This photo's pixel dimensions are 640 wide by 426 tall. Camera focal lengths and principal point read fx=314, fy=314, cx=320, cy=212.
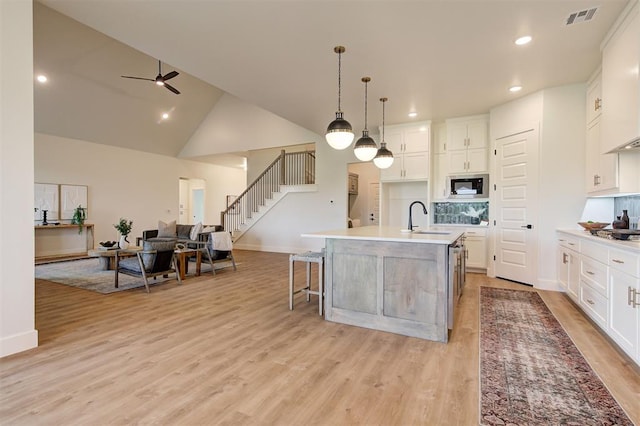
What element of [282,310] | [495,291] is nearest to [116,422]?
[282,310]

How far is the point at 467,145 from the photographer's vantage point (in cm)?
608

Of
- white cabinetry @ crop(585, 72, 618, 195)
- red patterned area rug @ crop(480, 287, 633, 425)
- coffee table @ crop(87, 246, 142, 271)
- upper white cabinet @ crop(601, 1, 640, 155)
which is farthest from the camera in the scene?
coffee table @ crop(87, 246, 142, 271)

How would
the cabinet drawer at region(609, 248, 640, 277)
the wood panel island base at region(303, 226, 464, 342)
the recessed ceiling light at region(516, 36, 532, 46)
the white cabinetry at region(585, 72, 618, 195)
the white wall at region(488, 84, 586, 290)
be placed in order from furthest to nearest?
the white wall at region(488, 84, 586, 290), the white cabinetry at region(585, 72, 618, 195), the recessed ceiling light at region(516, 36, 532, 46), the wood panel island base at region(303, 226, 464, 342), the cabinet drawer at region(609, 248, 640, 277)

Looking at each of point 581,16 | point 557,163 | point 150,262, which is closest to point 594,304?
point 557,163

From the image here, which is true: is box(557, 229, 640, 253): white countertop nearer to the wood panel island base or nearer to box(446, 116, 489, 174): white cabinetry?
the wood panel island base

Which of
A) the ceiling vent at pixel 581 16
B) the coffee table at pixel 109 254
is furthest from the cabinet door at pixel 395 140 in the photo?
the coffee table at pixel 109 254

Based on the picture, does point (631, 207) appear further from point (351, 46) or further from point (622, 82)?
point (351, 46)

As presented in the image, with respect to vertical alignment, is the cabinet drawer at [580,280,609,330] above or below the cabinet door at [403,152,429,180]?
below

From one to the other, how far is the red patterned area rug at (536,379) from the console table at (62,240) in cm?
912

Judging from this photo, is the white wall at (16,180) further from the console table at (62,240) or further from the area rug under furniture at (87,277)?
the console table at (62,240)

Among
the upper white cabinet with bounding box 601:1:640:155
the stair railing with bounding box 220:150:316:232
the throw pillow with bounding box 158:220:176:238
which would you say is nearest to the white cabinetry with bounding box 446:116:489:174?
the upper white cabinet with bounding box 601:1:640:155

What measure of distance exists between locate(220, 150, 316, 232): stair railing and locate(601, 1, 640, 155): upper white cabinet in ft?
22.4

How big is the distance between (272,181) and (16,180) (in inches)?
284

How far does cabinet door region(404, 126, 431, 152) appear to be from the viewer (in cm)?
633
